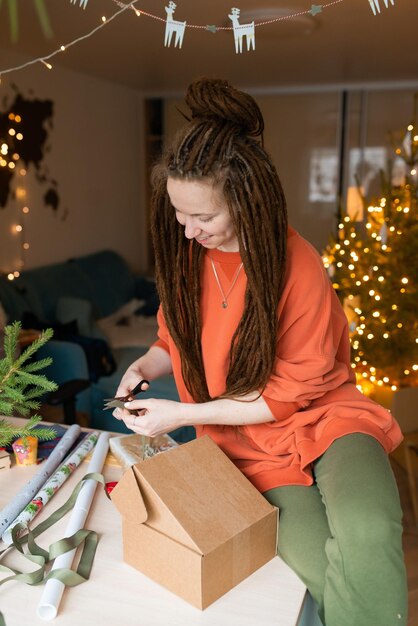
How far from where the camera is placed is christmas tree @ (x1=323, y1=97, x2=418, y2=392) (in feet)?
9.59

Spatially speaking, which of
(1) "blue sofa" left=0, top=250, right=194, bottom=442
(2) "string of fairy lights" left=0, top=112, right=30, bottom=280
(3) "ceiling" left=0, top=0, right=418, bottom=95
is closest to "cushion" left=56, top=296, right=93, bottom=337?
(1) "blue sofa" left=0, top=250, right=194, bottom=442

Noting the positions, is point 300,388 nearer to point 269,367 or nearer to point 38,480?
point 269,367

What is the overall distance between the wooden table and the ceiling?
82.9 inches

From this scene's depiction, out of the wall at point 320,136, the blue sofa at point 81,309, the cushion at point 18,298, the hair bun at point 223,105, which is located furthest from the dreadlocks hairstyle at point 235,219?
the wall at point 320,136

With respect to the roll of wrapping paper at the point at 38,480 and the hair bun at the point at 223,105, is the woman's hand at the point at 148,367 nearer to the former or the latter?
the roll of wrapping paper at the point at 38,480

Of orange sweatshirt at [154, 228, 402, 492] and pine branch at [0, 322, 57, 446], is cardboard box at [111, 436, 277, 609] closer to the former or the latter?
orange sweatshirt at [154, 228, 402, 492]

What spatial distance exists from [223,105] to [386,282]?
209 cm

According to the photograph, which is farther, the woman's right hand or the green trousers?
the woman's right hand

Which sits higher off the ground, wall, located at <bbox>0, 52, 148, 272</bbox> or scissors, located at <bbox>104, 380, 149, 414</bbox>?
wall, located at <bbox>0, 52, 148, 272</bbox>

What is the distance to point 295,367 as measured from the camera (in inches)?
46.0

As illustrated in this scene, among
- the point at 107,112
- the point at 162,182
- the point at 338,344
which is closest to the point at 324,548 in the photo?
the point at 338,344

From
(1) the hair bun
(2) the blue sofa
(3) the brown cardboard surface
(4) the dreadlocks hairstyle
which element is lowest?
(2) the blue sofa

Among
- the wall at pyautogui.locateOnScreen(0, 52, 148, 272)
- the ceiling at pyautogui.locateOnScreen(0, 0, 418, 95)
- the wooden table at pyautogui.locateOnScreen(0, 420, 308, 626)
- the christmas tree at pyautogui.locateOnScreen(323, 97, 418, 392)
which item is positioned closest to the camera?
the wooden table at pyautogui.locateOnScreen(0, 420, 308, 626)

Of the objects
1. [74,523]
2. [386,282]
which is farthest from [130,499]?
[386,282]
